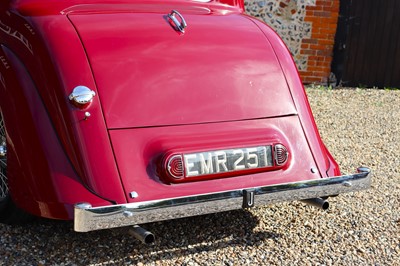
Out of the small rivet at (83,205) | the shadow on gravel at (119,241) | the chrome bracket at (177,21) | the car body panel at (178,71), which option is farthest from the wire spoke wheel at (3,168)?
the chrome bracket at (177,21)

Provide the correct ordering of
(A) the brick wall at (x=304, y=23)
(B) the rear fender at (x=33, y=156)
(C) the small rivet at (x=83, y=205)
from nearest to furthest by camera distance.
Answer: (C) the small rivet at (x=83, y=205) → (B) the rear fender at (x=33, y=156) → (A) the brick wall at (x=304, y=23)

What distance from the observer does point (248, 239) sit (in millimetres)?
4074

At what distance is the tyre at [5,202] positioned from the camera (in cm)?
393

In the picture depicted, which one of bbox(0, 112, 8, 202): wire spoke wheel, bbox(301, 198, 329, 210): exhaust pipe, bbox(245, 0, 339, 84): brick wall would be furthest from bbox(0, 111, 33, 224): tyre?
bbox(245, 0, 339, 84): brick wall

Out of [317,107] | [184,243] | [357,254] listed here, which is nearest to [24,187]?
[184,243]

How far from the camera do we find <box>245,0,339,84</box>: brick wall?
30.4 ft

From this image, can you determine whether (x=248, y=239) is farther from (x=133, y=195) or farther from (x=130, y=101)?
(x=130, y=101)

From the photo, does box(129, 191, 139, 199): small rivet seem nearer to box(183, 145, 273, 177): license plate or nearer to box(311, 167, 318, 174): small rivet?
box(183, 145, 273, 177): license plate

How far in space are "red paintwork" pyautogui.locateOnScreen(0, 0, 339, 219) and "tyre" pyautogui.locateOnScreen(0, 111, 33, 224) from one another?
0.93 feet

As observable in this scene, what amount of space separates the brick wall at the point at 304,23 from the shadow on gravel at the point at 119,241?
545 centimetres

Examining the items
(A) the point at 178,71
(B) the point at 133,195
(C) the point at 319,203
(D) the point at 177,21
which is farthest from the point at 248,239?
(D) the point at 177,21

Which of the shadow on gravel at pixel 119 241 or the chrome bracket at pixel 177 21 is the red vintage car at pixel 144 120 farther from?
the shadow on gravel at pixel 119 241

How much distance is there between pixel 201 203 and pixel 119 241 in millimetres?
785

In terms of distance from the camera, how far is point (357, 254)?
3.98 m
